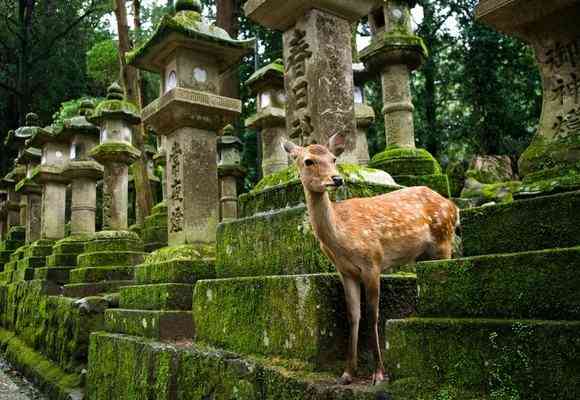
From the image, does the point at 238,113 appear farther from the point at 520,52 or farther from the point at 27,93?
the point at 27,93

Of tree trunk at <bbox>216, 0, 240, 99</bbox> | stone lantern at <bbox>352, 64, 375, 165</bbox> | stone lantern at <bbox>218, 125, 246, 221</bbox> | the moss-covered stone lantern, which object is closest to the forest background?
tree trunk at <bbox>216, 0, 240, 99</bbox>

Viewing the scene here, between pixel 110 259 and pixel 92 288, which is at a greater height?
pixel 110 259

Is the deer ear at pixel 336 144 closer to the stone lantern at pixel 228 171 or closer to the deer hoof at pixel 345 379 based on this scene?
the deer hoof at pixel 345 379

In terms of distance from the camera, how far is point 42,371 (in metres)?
7.62

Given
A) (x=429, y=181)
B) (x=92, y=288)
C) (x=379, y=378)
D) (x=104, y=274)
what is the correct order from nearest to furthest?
(x=379, y=378) → (x=429, y=181) → (x=92, y=288) → (x=104, y=274)

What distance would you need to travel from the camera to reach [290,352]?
3258mm

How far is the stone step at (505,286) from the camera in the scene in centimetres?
206

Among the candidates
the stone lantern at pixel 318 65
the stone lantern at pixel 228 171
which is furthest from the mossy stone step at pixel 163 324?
the stone lantern at pixel 228 171

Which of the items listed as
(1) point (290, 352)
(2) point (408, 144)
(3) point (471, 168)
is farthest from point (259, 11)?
(3) point (471, 168)

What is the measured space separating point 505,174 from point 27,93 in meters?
20.3

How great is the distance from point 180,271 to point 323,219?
111 inches

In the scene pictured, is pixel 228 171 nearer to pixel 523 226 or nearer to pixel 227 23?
pixel 227 23

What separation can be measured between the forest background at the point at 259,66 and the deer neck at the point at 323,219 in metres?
12.5

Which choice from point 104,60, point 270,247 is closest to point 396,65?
point 270,247
